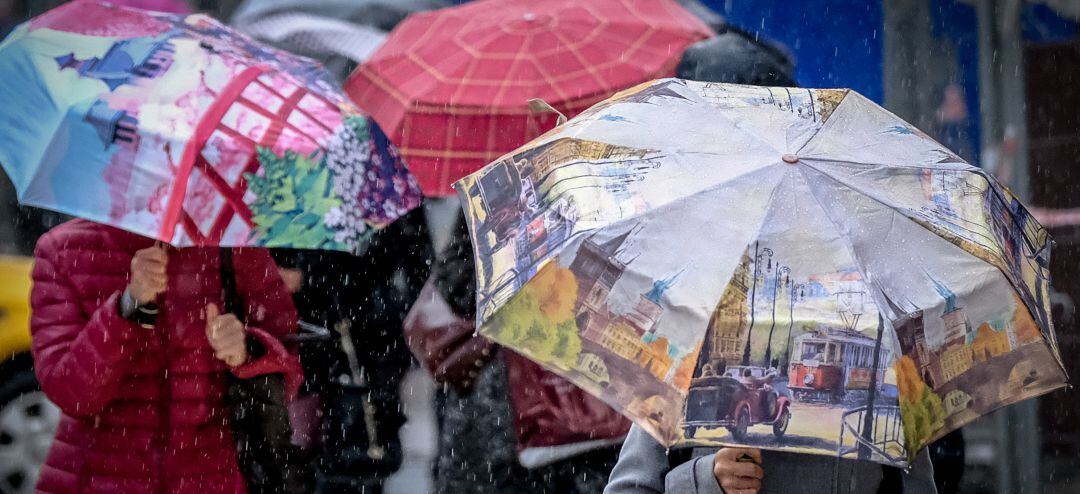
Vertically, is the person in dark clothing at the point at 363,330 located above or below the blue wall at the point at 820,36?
below

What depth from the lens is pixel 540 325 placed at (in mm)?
2930

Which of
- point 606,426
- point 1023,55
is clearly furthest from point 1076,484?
point 606,426

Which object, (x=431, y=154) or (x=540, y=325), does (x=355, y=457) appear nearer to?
(x=431, y=154)

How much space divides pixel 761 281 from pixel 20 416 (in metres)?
4.90

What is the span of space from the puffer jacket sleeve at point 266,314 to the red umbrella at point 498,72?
29.8 inches

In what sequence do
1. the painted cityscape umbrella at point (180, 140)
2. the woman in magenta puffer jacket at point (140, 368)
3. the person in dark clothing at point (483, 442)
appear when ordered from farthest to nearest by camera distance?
the person in dark clothing at point (483, 442), the woman in magenta puffer jacket at point (140, 368), the painted cityscape umbrella at point (180, 140)

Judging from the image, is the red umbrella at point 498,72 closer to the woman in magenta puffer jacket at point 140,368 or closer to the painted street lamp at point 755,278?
the woman in magenta puffer jacket at point 140,368

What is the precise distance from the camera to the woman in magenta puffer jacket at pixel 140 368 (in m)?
3.99

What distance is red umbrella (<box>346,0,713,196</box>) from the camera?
4848 mm

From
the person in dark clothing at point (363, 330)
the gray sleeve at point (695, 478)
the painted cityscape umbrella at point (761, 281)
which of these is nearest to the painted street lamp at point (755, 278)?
the painted cityscape umbrella at point (761, 281)

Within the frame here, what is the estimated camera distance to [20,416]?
6.72 metres

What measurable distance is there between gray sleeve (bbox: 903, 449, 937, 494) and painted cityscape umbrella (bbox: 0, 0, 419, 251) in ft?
5.48

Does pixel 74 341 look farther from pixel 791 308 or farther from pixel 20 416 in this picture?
pixel 20 416

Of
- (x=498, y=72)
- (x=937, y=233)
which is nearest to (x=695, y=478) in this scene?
(x=937, y=233)
